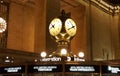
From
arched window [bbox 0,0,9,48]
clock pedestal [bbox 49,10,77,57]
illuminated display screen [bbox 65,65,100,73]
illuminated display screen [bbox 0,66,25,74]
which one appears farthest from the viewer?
arched window [bbox 0,0,9,48]

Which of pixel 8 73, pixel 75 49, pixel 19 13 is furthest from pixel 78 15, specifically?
pixel 8 73

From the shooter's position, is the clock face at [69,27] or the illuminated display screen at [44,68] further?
the clock face at [69,27]

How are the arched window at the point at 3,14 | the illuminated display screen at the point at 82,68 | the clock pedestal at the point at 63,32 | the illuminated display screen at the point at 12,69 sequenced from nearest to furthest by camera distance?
the illuminated display screen at the point at 82,68 < the illuminated display screen at the point at 12,69 < the clock pedestal at the point at 63,32 < the arched window at the point at 3,14

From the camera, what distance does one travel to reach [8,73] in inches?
219

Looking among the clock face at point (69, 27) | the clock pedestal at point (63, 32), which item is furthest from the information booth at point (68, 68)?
the clock face at point (69, 27)

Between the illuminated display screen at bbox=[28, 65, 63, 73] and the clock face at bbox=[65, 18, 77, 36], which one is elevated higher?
the clock face at bbox=[65, 18, 77, 36]

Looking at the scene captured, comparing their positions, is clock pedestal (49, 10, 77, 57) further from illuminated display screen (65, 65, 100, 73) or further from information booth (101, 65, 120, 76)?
information booth (101, 65, 120, 76)

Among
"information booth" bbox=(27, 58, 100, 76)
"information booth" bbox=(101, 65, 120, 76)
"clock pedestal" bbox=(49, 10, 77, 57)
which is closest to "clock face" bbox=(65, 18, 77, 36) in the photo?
"clock pedestal" bbox=(49, 10, 77, 57)

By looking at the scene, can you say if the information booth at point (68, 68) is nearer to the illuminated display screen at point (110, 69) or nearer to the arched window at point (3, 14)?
the illuminated display screen at point (110, 69)

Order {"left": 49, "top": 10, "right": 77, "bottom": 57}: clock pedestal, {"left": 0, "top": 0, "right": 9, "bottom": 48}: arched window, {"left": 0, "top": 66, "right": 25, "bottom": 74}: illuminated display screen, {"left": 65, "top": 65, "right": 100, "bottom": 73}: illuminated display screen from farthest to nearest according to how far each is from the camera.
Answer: {"left": 0, "top": 0, "right": 9, "bottom": 48}: arched window, {"left": 49, "top": 10, "right": 77, "bottom": 57}: clock pedestal, {"left": 0, "top": 66, "right": 25, "bottom": 74}: illuminated display screen, {"left": 65, "top": 65, "right": 100, "bottom": 73}: illuminated display screen

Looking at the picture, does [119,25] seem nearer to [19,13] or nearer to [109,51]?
[109,51]

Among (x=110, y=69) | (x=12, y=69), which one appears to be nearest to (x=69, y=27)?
(x=110, y=69)

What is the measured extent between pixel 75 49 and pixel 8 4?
4.89m

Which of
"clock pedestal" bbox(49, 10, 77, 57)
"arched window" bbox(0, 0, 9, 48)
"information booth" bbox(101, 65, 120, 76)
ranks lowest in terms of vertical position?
"information booth" bbox(101, 65, 120, 76)
